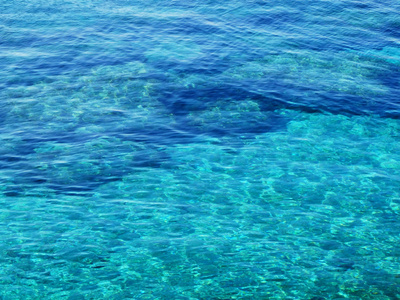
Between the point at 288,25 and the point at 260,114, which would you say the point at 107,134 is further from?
the point at 288,25

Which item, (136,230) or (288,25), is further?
(288,25)

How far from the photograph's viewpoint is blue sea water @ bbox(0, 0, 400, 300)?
1647 centimetres

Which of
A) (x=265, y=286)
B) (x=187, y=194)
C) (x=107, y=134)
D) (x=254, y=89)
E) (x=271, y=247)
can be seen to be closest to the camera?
(x=265, y=286)

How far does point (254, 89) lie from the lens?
28.1 metres

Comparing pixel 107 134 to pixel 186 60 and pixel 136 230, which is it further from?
pixel 186 60

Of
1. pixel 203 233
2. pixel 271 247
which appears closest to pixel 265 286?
pixel 271 247

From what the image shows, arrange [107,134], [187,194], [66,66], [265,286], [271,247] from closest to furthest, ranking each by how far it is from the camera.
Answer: [265,286], [271,247], [187,194], [107,134], [66,66]

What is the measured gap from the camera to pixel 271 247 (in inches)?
687

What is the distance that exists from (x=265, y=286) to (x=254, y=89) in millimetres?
14750

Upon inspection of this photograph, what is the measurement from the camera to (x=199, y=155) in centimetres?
2267

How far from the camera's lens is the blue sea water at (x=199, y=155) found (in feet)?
54.0

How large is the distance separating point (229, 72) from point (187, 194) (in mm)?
12183

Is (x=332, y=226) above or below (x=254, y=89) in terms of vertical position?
below

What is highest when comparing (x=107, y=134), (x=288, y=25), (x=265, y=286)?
(x=288, y=25)
